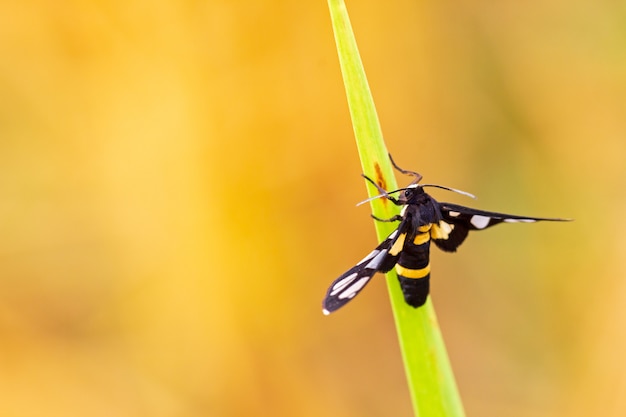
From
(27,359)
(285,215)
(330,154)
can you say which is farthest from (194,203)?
(27,359)

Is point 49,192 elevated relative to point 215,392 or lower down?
elevated

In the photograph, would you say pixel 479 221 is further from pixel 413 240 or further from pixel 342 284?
pixel 342 284

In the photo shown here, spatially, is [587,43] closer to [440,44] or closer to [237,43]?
[440,44]

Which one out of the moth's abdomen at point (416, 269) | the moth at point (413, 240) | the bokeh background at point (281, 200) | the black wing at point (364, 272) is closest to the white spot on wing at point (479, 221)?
the moth at point (413, 240)

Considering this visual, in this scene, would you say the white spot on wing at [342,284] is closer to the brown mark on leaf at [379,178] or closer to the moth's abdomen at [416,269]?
the moth's abdomen at [416,269]

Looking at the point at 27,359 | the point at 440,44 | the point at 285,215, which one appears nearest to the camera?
the point at 27,359

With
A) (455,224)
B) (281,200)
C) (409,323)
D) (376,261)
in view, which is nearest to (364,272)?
(376,261)
